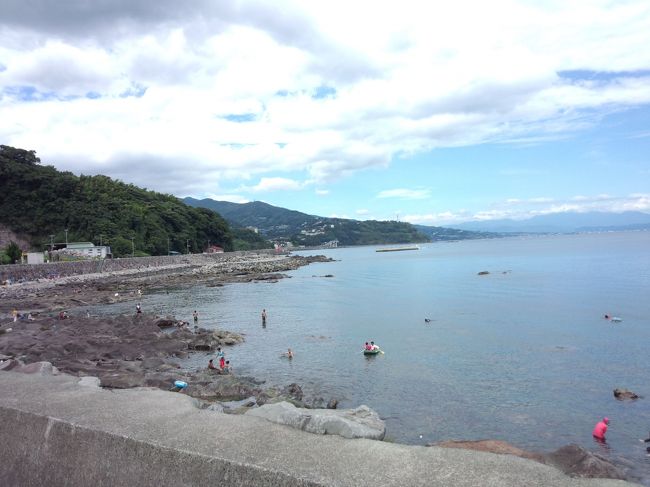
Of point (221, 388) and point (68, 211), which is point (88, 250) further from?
point (221, 388)

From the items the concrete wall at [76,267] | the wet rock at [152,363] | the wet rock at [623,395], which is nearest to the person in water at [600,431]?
the wet rock at [623,395]

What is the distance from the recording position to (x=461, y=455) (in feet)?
13.7

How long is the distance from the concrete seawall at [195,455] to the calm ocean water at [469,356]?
9236 mm

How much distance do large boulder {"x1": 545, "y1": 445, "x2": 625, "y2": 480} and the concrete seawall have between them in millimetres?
5789

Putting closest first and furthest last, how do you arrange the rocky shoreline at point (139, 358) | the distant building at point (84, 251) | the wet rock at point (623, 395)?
the rocky shoreline at point (139, 358) < the wet rock at point (623, 395) < the distant building at point (84, 251)

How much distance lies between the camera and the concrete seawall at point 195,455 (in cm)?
374

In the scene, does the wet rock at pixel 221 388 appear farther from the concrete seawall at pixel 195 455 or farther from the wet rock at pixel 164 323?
the wet rock at pixel 164 323

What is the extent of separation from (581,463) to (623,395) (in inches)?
342

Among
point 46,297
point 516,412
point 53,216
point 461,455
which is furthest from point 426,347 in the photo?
point 53,216

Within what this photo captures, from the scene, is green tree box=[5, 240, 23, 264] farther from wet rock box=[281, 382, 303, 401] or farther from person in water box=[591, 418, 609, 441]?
person in water box=[591, 418, 609, 441]

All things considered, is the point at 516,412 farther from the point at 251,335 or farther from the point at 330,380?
the point at 251,335

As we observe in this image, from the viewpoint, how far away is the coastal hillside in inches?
3322

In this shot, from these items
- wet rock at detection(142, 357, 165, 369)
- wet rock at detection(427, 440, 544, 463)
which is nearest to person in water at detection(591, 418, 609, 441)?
wet rock at detection(427, 440, 544, 463)

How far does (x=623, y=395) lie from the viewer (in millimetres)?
16062
